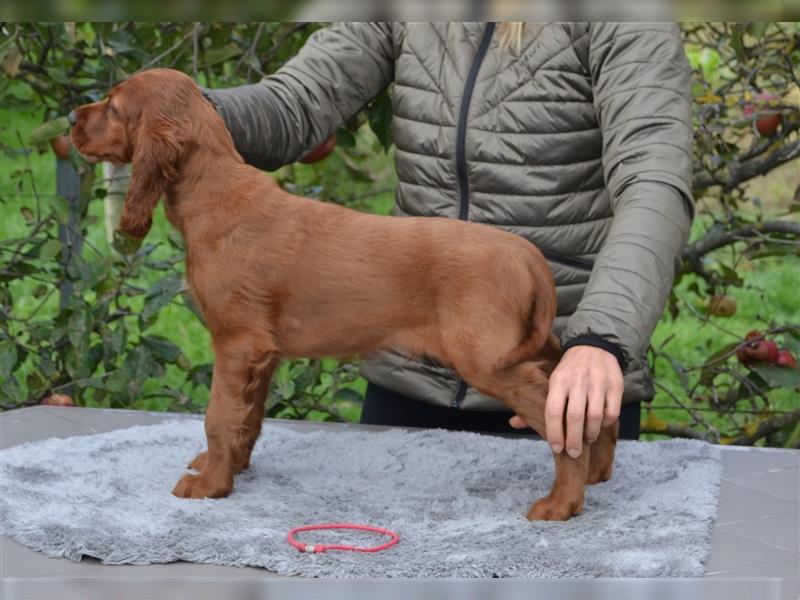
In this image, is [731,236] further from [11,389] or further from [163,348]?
[11,389]

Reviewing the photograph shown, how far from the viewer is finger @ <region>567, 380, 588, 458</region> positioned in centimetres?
145

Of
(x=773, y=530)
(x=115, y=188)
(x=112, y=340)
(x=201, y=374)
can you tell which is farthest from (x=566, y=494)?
(x=115, y=188)

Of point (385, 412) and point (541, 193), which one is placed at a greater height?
point (541, 193)

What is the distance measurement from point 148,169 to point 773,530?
119 cm

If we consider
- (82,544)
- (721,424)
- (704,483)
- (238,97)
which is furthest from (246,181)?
(721,424)

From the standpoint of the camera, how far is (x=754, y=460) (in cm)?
214

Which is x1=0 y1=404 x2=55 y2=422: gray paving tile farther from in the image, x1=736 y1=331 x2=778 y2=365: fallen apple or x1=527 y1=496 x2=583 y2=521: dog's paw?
x1=736 y1=331 x2=778 y2=365: fallen apple

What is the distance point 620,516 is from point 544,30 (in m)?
1.01

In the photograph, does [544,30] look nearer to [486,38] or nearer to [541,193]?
[486,38]

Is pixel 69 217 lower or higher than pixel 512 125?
lower

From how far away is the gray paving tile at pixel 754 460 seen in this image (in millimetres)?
2055

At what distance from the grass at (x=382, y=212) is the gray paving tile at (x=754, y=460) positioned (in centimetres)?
146

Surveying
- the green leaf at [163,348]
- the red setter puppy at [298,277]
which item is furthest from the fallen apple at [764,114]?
the red setter puppy at [298,277]

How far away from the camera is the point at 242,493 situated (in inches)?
69.5
